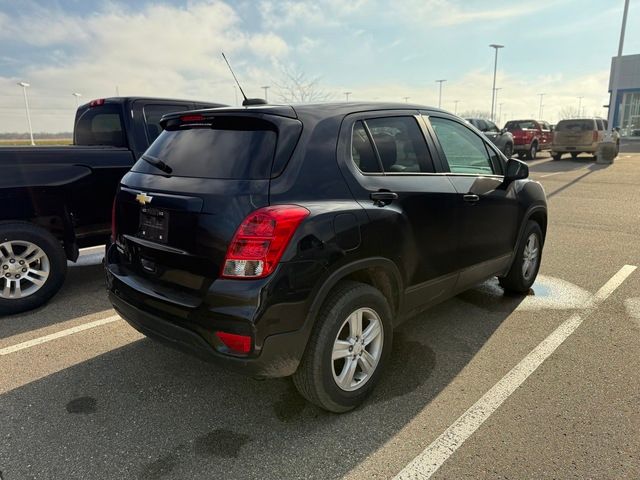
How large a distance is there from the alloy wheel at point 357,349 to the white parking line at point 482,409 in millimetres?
559

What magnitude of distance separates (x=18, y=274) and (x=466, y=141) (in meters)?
4.09

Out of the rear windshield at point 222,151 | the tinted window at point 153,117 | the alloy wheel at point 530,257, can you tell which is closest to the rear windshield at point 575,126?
the alloy wheel at point 530,257

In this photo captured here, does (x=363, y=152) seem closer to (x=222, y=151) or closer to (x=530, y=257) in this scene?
(x=222, y=151)

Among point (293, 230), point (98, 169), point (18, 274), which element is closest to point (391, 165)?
point (293, 230)

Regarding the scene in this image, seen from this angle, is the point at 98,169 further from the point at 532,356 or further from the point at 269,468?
the point at 532,356

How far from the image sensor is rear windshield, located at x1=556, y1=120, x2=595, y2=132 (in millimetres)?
21188

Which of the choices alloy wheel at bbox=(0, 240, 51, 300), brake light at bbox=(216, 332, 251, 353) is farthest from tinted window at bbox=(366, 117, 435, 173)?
alloy wheel at bbox=(0, 240, 51, 300)

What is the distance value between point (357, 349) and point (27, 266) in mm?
3305

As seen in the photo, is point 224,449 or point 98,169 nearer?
point 224,449

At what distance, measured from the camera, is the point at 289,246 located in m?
2.38

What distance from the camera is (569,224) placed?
8297 mm

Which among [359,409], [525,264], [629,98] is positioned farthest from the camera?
[629,98]

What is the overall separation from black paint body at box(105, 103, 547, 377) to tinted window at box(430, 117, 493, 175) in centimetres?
17

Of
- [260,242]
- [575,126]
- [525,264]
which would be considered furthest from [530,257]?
[575,126]
